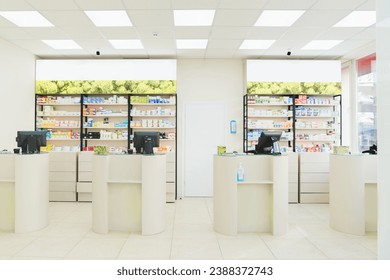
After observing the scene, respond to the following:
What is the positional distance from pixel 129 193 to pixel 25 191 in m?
1.51

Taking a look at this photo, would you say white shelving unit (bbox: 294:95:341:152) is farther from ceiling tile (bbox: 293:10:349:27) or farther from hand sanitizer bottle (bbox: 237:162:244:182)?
hand sanitizer bottle (bbox: 237:162:244:182)

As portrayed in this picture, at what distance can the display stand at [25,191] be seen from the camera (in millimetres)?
4078

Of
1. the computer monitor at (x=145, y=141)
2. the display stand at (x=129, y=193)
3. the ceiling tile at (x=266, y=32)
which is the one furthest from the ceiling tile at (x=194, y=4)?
the display stand at (x=129, y=193)

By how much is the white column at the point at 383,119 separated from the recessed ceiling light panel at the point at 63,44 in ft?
18.3

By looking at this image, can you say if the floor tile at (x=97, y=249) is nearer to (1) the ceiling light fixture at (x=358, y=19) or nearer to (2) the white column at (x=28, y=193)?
(2) the white column at (x=28, y=193)

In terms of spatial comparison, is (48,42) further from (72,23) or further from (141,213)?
(141,213)

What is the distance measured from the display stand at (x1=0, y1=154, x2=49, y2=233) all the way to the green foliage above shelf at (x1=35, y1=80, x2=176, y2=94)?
2.77 m

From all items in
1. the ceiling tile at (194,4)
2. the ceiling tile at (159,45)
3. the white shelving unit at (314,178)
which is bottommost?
the white shelving unit at (314,178)

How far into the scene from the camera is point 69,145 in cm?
698

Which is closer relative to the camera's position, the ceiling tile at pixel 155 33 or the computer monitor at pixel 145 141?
the computer monitor at pixel 145 141

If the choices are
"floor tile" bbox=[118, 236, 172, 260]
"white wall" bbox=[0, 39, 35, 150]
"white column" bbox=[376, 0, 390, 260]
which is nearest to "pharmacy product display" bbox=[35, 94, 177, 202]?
"white wall" bbox=[0, 39, 35, 150]

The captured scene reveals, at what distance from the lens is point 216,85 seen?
23.3 feet

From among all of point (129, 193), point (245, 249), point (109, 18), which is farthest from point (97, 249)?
point (109, 18)

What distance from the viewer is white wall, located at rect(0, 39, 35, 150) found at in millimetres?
5605
